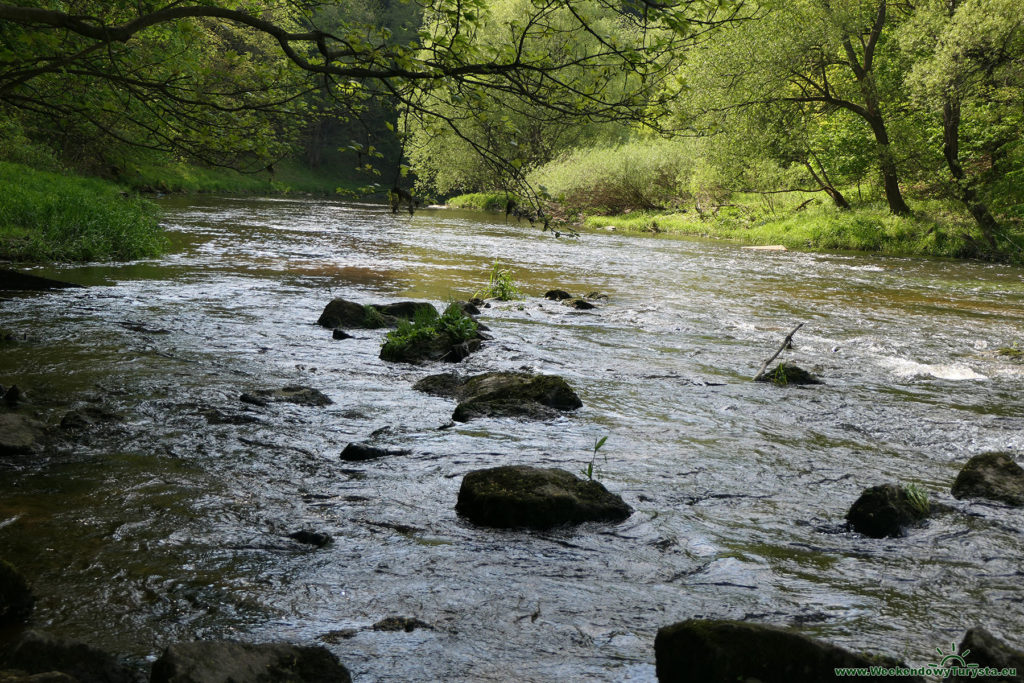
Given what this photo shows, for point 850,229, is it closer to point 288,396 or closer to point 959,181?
point 959,181

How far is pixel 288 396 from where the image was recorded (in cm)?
843

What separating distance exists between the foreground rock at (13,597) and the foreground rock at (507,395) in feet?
14.8

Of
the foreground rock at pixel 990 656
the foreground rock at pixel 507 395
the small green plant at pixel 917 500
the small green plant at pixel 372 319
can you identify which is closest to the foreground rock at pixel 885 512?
the small green plant at pixel 917 500

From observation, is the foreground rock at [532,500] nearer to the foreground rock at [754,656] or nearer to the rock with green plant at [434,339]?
the foreground rock at [754,656]

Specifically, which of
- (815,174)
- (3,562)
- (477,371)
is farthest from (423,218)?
(3,562)

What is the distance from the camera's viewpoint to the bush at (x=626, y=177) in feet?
147

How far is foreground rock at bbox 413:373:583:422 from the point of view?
8266 millimetres

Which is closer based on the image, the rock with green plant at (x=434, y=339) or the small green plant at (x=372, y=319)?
the rock with green plant at (x=434, y=339)

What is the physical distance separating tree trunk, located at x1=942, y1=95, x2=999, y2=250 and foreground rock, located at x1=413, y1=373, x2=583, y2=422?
24768mm

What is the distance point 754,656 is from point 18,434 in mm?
5824

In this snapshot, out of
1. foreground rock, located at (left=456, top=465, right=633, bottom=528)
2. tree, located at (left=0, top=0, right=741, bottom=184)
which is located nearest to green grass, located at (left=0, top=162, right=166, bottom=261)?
tree, located at (left=0, top=0, right=741, bottom=184)

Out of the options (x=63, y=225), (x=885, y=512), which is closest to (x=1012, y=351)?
(x=885, y=512)

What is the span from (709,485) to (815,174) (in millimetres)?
30621

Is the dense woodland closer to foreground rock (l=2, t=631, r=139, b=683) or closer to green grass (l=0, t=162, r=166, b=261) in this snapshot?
green grass (l=0, t=162, r=166, b=261)
